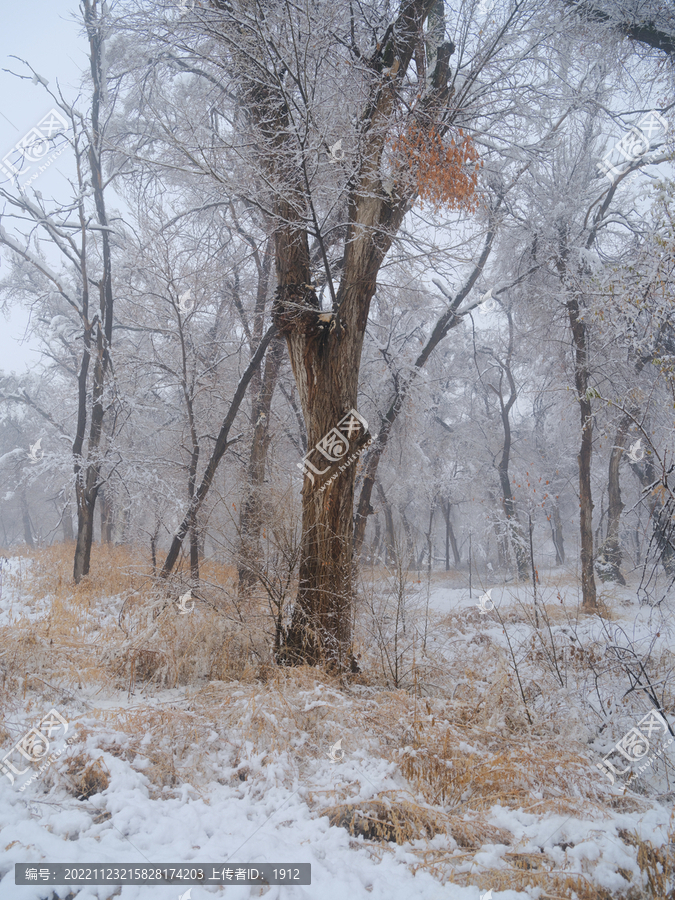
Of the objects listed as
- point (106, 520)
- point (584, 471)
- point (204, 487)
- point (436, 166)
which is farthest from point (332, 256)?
point (106, 520)

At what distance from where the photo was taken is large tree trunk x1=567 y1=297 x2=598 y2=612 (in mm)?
8516

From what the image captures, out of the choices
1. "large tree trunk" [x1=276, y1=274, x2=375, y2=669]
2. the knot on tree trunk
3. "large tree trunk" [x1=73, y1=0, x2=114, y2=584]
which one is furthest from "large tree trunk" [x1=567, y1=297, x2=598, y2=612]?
"large tree trunk" [x1=73, y1=0, x2=114, y2=584]

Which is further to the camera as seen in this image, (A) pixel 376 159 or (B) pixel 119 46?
(B) pixel 119 46

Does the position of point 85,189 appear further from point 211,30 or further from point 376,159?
point 376,159

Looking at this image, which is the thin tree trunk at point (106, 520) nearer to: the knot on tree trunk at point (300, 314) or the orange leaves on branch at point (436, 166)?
the knot on tree trunk at point (300, 314)

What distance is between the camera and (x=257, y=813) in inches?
98.9

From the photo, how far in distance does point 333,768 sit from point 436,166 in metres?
5.03

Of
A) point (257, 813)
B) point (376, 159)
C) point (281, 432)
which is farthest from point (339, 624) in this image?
point (281, 432)

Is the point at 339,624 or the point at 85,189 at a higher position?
the point at 85,189

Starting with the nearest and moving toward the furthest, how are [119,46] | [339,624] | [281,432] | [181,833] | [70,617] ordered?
[181,833]
[339,624]
[70,617]
[119,46]
[281,432]

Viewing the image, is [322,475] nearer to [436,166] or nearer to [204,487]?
[436,166]

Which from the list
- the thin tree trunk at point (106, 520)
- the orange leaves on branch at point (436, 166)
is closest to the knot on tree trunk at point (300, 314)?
the orange leaves on branch at point (436, 166)

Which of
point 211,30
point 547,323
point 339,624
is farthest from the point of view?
point 547,323

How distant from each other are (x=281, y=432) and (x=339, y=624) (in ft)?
25.6
